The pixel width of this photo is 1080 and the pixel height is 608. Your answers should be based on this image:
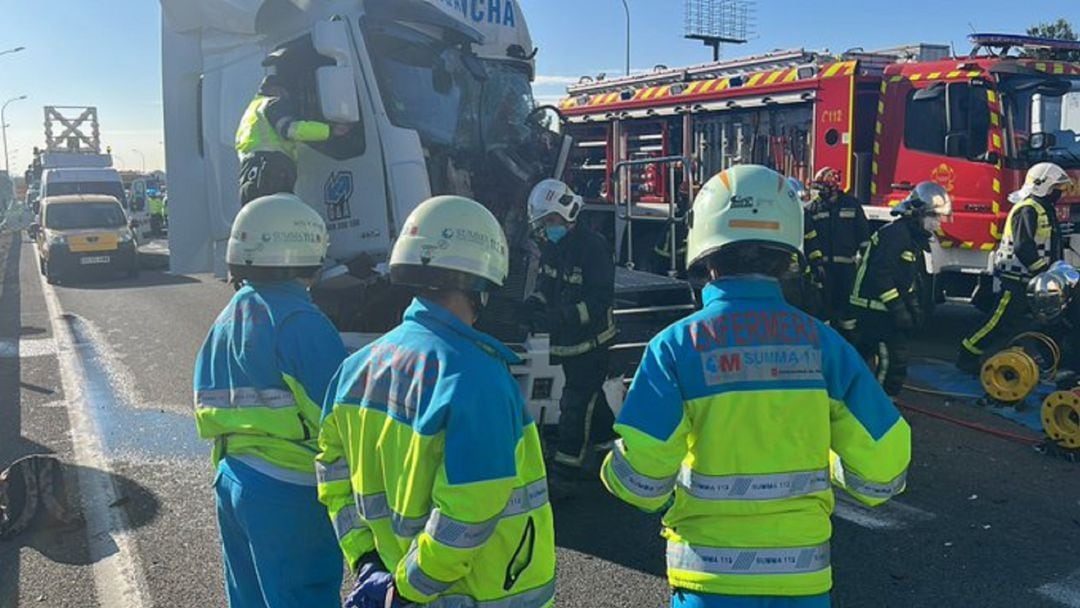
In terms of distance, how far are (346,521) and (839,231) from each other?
24.6ft

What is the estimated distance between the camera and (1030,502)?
17.0ft

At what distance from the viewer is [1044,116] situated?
9.41 metres

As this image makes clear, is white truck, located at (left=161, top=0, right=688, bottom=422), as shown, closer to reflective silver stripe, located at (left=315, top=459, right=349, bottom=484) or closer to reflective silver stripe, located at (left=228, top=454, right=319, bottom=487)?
reflective silver stripe, located at (left=228, top=454, right=319, bottom=487)

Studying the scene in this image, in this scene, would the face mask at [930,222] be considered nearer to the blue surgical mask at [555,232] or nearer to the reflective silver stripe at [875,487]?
the blue surgical mask at [555,232]

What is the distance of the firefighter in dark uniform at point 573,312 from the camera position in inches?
205

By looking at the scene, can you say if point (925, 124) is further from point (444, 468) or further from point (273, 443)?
point (444, 468)

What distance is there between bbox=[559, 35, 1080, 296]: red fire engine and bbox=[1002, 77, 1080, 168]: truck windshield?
0.5 inches

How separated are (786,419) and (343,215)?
4.09 meters

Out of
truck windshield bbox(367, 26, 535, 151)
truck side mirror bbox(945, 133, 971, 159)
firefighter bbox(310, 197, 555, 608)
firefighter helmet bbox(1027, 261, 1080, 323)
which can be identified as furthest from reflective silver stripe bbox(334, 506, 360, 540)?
truck side mirror bbox(945, 133, 971, 159)

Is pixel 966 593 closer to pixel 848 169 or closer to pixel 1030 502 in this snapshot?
pixel 1030 502

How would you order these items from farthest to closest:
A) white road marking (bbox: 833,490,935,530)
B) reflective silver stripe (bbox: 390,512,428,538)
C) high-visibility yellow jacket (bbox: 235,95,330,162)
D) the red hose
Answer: the red hose
high-visibility yellow jacket (bbox: 235,95,330,162)
white road marking (bbox: 833,490,935,530)
reflective silver stripe (bbox: 390,512,428,538)

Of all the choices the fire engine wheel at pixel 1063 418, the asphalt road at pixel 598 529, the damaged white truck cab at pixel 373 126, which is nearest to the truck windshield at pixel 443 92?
the damaged white truck cab at pixel 373 126

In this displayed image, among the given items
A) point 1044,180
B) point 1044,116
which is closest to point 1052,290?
point 1044,180

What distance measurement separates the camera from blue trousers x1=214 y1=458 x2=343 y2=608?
2.71 metres
